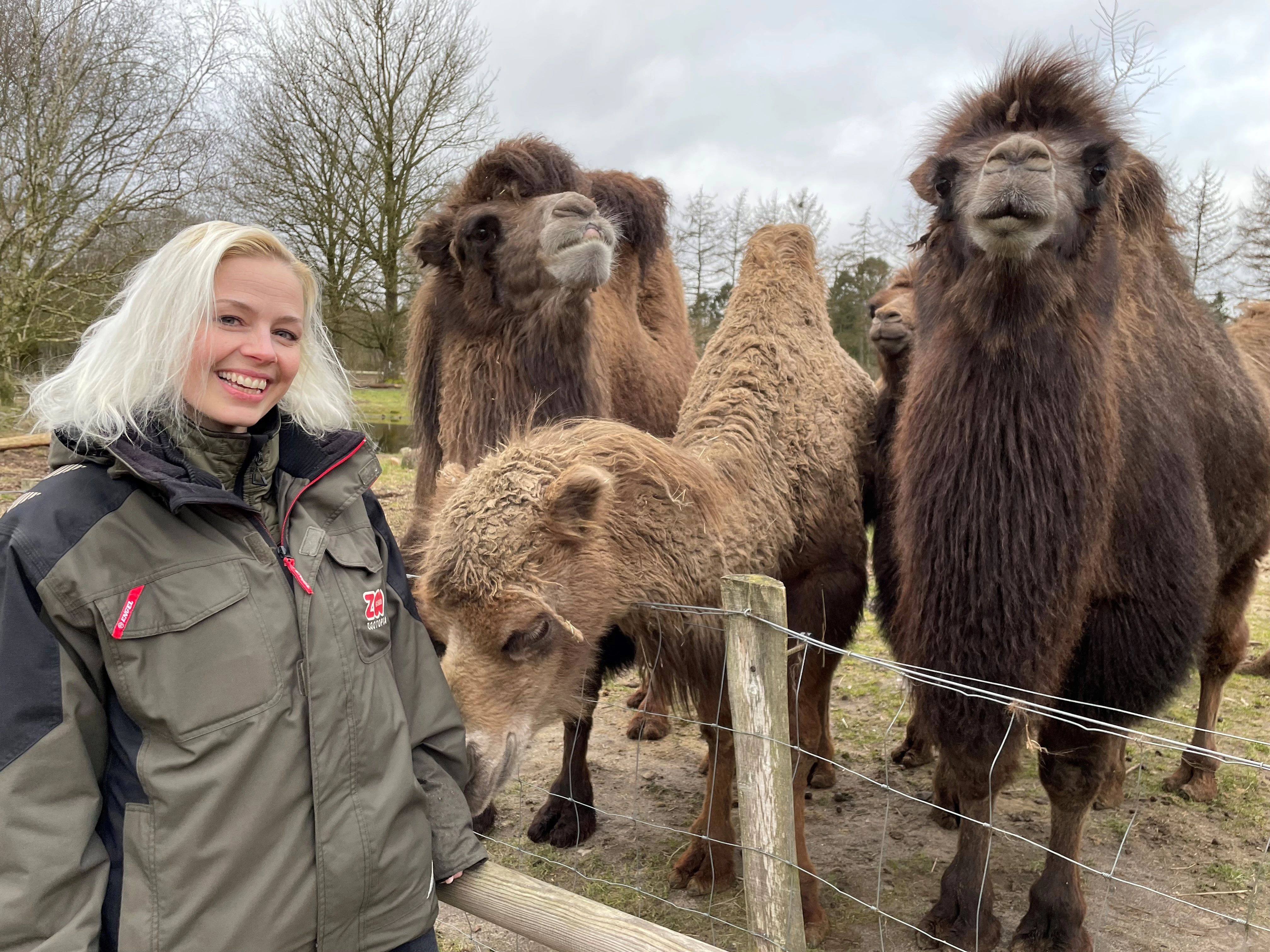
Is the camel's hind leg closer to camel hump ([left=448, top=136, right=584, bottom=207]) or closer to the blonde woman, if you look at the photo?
camel hump ([left=448, top=136, right=584, bottom=207])

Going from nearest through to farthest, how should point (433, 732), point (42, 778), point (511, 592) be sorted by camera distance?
point (42, 778) → point (433, 732) → point (511, 592)

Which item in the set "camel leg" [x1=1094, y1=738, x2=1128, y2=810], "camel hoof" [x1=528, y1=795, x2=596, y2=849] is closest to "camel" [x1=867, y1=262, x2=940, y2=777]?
"camel leg" [x1=1094, y1=738, x2=1128, y2=810]

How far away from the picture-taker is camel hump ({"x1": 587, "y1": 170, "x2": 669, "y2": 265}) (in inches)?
215

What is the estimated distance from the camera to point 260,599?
70.2 inches

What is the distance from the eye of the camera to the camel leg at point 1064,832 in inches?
125

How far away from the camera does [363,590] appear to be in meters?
1.99

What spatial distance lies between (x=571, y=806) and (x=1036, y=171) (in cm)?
340

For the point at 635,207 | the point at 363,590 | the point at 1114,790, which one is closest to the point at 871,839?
the point at 1114,790

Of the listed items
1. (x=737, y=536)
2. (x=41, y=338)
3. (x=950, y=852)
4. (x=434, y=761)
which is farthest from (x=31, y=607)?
(x=41, y=338)

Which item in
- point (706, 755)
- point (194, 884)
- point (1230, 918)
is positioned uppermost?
point (194, 884)

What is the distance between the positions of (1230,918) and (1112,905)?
943 millimetres

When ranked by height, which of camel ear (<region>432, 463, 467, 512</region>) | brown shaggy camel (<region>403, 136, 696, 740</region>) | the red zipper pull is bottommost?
the red zipper pull

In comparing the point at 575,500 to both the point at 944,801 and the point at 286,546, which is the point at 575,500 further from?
the point at 944,801

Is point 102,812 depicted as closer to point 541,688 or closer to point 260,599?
point 260,599
